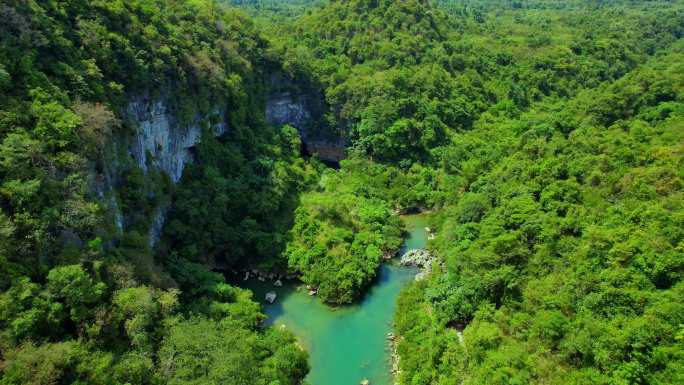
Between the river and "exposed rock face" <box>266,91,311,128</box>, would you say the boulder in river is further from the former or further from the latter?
"exposed rock face" <box>266,91,311,128</box>

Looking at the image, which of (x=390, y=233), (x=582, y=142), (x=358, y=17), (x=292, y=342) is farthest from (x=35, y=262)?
(x=358, y=17)

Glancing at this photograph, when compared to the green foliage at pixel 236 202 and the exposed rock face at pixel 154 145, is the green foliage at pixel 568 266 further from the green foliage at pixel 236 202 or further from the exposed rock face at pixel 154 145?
the exposed rock face at pixel 154 145

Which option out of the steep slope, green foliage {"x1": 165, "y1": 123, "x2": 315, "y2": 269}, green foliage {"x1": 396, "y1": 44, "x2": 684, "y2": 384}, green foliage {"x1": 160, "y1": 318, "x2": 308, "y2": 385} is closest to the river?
green foliage {"x1": 396, "y1": 44, "x2": 684, "y2": 384}

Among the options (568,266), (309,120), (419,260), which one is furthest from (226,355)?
(309,120)

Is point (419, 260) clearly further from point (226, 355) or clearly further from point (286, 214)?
point (226, 355)

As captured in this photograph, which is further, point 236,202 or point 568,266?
point 236,202

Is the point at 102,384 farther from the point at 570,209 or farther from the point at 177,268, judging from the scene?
the point at 570,209
